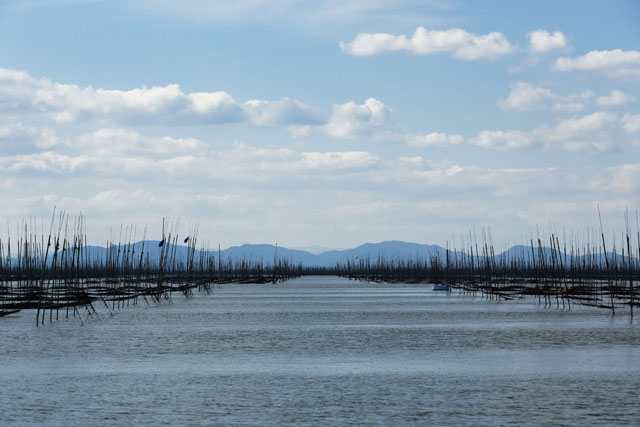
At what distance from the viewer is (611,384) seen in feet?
55.3

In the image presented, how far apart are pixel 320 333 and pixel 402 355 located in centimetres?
730

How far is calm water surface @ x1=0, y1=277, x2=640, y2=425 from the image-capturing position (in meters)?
14.0

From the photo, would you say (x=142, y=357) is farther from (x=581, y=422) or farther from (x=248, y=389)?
(x=581, y=422)

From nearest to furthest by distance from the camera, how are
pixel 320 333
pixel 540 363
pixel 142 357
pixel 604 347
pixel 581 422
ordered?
1. pixel 581 422
2. pixel 540 363
3. pixel 142 357
4. pixel 604 347
5. pixel 320 333

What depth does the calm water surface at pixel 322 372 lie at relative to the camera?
14047mm

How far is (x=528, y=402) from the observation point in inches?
589

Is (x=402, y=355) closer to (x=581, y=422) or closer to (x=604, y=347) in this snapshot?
(x=604, y=347)

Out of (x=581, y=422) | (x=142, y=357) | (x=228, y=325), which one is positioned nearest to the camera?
(x=581, y=422)

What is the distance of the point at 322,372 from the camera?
62.4ft

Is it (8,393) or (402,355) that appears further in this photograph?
(402,355)

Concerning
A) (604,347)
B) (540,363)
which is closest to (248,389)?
(540,363)

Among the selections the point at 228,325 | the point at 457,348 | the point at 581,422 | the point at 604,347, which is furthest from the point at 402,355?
the point at 228,325

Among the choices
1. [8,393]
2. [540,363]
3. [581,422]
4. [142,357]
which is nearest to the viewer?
[581,422]

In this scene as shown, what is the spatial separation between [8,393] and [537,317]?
25.8 meters
